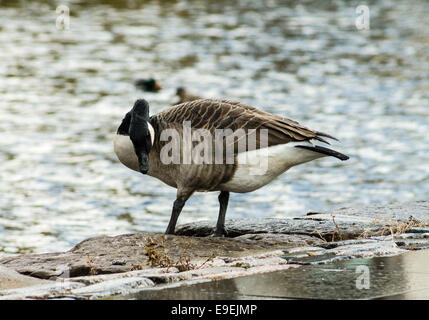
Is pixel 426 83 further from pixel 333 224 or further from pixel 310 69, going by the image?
pixel 333 224

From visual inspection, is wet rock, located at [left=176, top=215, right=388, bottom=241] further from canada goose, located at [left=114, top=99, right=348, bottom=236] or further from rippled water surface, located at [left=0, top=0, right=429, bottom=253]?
rippled water surface, located at [left=0, top=0, right=429, bottom=253]

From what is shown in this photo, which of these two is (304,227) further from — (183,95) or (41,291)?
(183,95)

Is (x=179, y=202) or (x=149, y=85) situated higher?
(x=179, y=202)

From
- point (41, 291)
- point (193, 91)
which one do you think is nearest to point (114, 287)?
point (41, 291)

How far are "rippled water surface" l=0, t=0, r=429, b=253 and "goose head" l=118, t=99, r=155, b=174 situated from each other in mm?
3383

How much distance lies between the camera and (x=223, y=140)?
25.5ft

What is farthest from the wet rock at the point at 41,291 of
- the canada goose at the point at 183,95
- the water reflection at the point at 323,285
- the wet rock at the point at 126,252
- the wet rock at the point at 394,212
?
the canada goose at the point at 183,95

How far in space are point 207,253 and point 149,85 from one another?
18.0 m

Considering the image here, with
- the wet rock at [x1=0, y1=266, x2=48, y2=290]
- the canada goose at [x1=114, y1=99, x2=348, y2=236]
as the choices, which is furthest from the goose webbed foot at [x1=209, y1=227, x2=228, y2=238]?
the wet rock at [x1=0, y1=266, x2=48, y2=290]

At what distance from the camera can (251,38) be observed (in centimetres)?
3419

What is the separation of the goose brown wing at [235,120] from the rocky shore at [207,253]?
0.92m

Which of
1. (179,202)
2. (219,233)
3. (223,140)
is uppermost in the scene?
(223,140)

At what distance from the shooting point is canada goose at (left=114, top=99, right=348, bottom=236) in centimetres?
771
